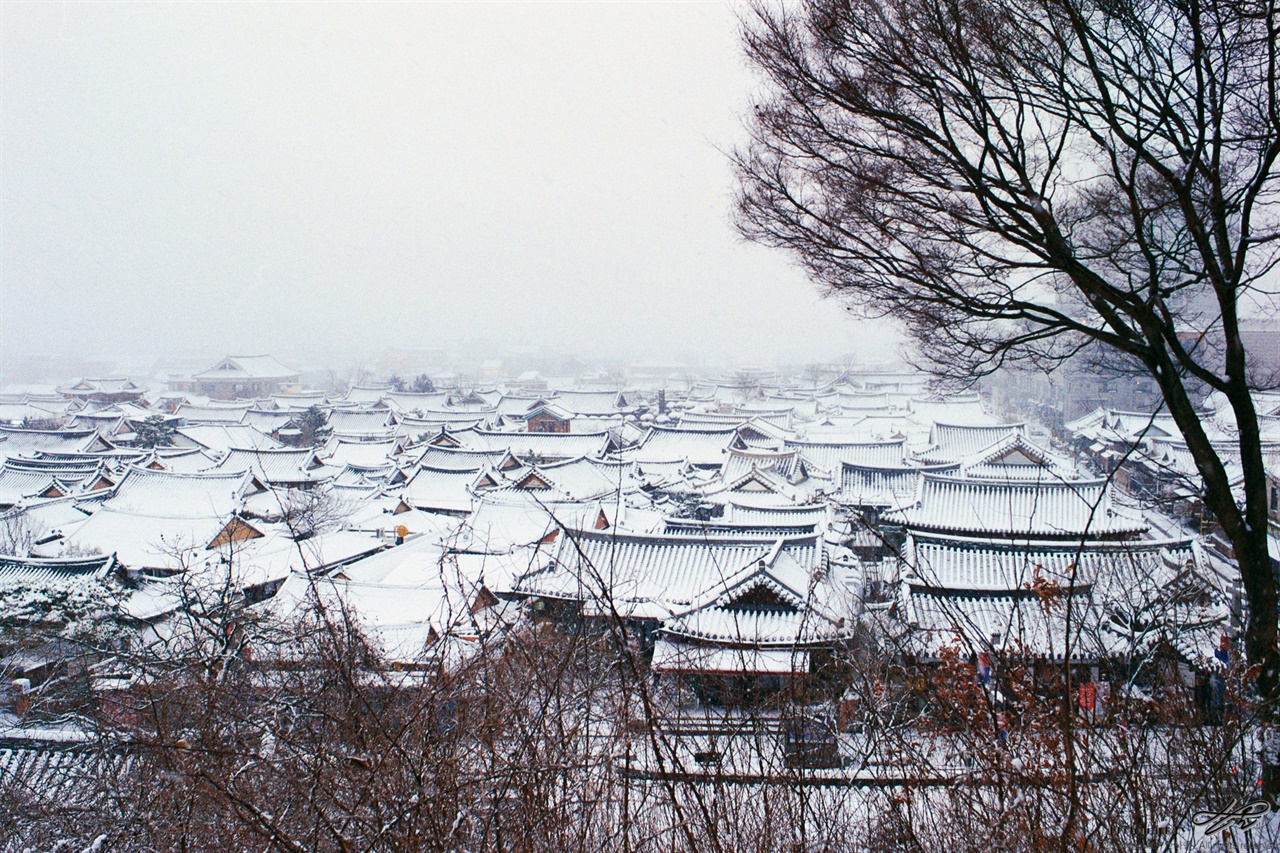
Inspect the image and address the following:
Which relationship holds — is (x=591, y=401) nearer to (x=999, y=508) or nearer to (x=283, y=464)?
(x=283, y=464)

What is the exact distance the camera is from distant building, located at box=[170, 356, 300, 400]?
173 ft

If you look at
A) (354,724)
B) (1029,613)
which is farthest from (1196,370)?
(1029,613)

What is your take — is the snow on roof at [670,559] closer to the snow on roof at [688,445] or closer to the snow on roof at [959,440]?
the snow on roof at [688,445]

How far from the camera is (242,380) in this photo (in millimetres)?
53312

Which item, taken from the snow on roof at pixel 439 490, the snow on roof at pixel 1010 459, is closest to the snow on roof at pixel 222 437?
the snow on roof at pixel 439 490

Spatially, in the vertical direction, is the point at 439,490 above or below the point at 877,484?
below

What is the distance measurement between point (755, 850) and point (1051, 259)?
2.40 metres

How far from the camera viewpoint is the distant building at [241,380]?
52.7 meters

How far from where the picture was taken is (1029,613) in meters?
7.28

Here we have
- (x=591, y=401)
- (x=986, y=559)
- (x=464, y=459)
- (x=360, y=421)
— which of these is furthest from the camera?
(x=591, y=401)

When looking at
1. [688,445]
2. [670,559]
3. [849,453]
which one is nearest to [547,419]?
[688,445]

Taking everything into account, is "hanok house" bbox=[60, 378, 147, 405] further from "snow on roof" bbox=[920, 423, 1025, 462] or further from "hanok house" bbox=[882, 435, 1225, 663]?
"hanok house" bbox=[882, 435, 1225, 663]

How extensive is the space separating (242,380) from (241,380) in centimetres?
7

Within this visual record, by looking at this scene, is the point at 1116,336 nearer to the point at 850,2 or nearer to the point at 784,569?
the point at 850,2
